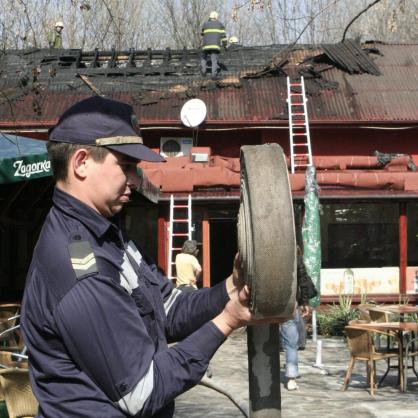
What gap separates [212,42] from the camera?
2411 cm

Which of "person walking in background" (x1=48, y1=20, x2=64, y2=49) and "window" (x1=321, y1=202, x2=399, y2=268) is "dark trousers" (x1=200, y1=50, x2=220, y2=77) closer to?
"person walking in background" (x1=48, y1=20, x2=64, y2=49)

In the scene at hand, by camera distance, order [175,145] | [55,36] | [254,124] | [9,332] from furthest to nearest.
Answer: [55,36], [175,145], [254,124], [9,332]

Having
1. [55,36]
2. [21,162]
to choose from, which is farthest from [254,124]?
[21,162]

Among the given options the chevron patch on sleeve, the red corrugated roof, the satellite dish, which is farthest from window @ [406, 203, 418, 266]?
the chevron patch on sleeve

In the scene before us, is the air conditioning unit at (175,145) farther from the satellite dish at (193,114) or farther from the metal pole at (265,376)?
the metal pole at (265,376)

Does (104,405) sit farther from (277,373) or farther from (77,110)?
(77,110)

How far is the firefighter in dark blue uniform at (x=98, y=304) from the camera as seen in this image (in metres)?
2.25

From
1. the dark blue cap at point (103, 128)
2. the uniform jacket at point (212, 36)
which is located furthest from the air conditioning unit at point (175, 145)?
the dark blue cap at point (103, 128)

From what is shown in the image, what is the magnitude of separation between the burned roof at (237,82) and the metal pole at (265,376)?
65.8ft

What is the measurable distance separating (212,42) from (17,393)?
753 inches

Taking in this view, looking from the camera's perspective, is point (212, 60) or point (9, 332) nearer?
point (9, 332)

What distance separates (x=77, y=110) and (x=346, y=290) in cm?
1847

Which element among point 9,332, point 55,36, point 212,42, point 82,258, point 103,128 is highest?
point 55,36

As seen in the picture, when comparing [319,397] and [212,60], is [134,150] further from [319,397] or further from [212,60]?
[212,60]
